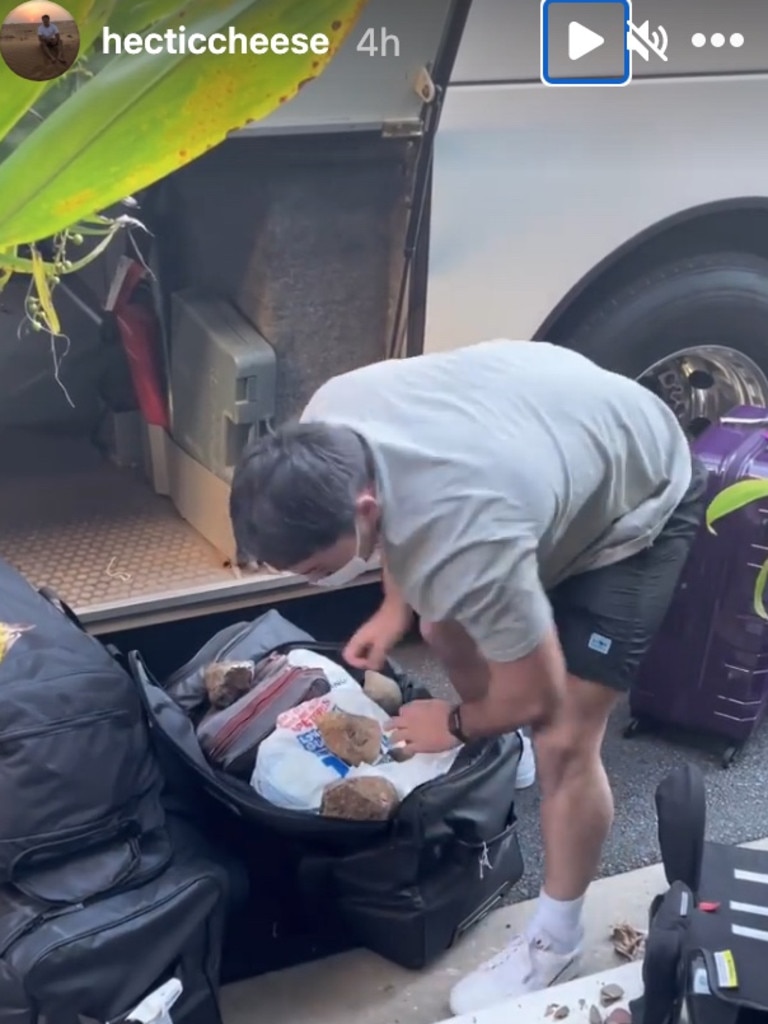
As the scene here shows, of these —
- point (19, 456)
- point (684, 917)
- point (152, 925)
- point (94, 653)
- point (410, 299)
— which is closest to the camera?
point (684, 917)

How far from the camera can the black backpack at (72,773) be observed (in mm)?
1221

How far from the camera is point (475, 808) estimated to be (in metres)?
1.45

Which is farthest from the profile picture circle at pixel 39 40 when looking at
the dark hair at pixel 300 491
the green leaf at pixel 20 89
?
the dark hair at pixel 300 491

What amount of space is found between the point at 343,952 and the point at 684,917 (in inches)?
20.9

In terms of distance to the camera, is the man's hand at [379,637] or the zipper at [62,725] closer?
the zipper at [62,725]

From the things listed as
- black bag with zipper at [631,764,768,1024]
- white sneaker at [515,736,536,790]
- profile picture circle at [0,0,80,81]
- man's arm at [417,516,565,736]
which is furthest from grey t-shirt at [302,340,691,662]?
profile picture circle at [0,0,80,81]

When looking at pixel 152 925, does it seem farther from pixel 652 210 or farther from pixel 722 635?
pixel 652 210

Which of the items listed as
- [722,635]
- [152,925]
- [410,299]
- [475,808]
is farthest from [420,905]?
[410,299]

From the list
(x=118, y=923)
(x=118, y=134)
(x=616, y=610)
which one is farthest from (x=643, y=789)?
(x=118, y=134)

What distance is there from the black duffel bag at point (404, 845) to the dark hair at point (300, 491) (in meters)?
0.38

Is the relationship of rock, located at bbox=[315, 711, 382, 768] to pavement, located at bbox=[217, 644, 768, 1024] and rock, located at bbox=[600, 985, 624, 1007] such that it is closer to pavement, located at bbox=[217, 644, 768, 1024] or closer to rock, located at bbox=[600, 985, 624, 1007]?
pavement, located at bbox=[217, 644, 768, 1024]

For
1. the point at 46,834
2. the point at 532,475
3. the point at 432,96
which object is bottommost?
the point at 46,834

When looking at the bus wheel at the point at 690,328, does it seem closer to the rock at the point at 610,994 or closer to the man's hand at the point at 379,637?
the man's hand at the point at 379,637

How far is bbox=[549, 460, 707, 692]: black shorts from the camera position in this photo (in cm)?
138
